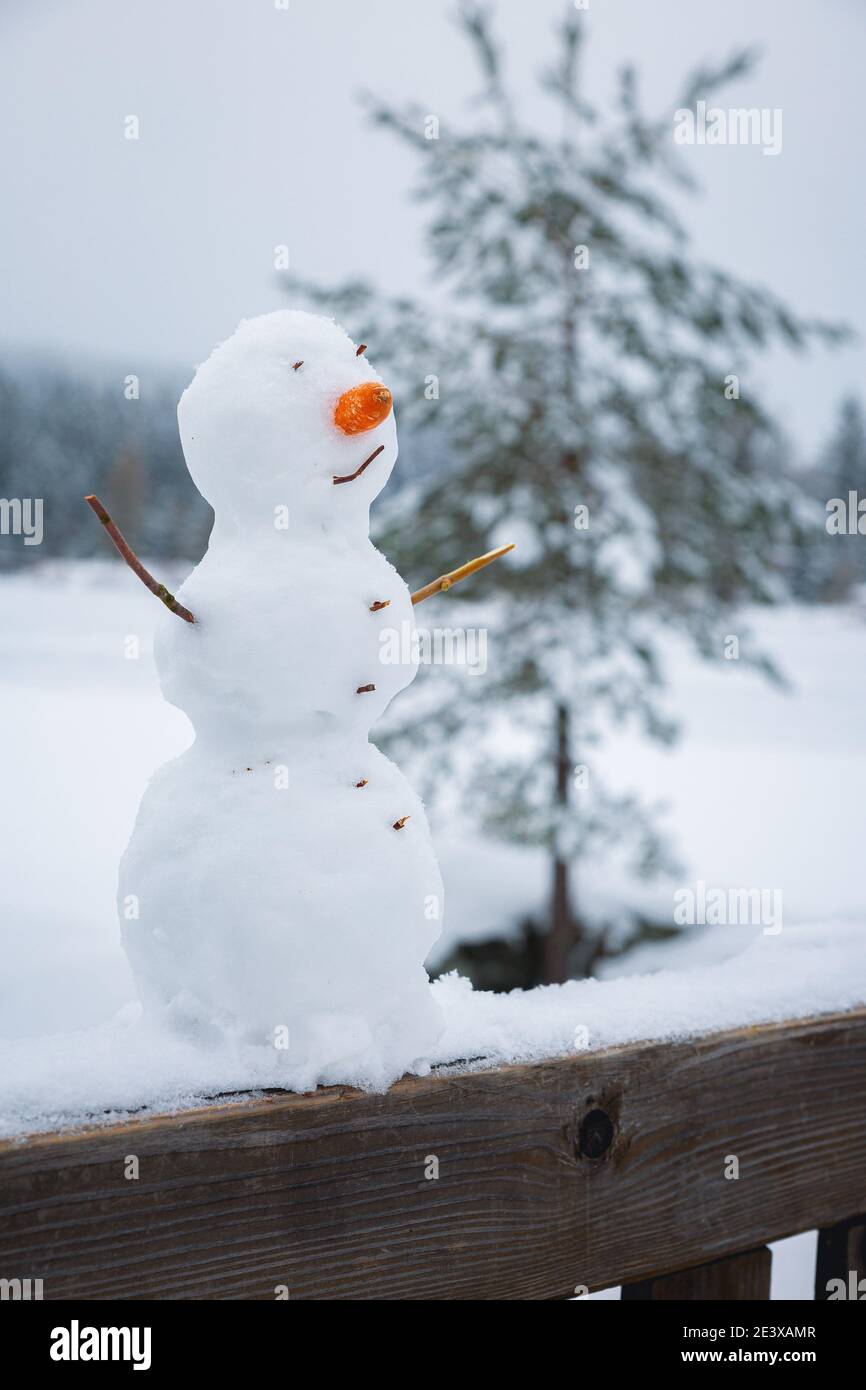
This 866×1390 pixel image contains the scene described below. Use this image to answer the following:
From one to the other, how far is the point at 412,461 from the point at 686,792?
3.52 metres

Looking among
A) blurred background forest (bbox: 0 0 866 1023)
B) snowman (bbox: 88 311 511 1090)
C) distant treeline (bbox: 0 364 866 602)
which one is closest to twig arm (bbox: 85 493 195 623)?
snowman (bbox: 88 311 511 1090)

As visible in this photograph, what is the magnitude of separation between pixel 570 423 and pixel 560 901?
273 cm

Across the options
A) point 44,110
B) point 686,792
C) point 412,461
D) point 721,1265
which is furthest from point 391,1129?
point 686,792

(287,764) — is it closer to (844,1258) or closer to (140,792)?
(844,1258)

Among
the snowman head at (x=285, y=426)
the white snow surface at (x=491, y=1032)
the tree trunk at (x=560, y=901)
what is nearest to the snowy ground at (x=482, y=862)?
the white snow surface at (x=491, y=1032)

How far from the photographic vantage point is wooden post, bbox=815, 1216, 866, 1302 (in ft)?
3.94

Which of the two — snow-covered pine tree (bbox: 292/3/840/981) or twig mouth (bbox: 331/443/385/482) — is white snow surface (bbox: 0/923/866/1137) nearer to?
twig mouth (bbox: 331/443/385/482)

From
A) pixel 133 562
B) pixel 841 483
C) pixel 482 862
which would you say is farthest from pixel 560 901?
pixel 841 483

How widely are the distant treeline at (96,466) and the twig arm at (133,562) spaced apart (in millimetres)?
4421

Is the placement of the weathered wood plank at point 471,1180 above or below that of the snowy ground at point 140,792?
below

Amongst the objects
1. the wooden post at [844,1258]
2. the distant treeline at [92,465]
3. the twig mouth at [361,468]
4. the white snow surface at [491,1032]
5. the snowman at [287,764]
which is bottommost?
the wooden post at [844,1258]

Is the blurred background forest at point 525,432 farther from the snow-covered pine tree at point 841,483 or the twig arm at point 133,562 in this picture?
the snow-covered pine tree at point 841,483

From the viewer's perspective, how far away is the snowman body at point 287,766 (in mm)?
838

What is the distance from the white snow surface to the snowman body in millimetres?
36
